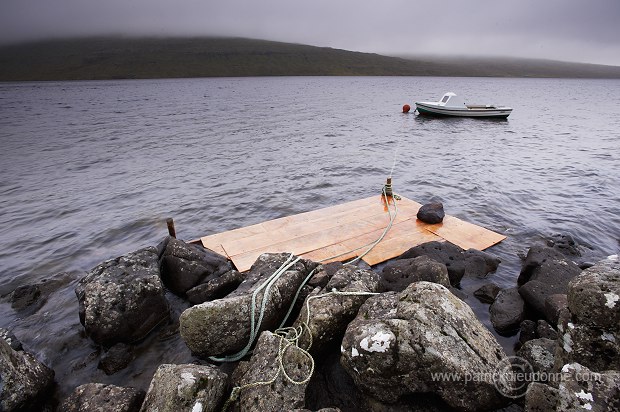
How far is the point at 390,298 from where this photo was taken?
5.73 metres

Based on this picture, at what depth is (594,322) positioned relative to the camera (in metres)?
4.12

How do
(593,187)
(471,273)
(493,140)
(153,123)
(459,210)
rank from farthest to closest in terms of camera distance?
(153,123) → (493,140) → (593,187) → (459,210) → (471,273)

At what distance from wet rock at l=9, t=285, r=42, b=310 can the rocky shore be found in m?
2.42

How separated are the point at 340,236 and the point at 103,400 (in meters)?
7.15

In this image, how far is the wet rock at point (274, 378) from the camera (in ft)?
15.0

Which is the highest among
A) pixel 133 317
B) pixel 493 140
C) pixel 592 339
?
pixel 592 339

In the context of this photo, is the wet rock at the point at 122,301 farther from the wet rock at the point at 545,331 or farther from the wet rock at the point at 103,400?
the wet rock at the point at 545,331

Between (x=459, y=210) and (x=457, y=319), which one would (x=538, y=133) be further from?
(x=457, y=319)

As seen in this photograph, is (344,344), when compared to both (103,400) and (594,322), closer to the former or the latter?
(594,322)

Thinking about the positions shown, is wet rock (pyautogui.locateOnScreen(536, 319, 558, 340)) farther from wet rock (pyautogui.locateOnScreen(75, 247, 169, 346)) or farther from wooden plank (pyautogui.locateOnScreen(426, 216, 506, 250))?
wet rock (pyautogui.locateOnScreen(75, 247, 169, 346))

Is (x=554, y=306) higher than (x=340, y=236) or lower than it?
higher

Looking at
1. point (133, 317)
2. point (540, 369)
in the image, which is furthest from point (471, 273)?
point (133, 317)

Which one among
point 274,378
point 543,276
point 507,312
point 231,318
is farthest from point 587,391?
point 543,276

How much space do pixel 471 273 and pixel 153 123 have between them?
3831 cm
